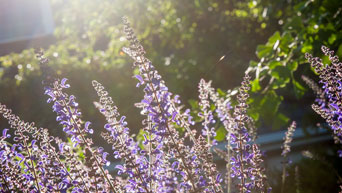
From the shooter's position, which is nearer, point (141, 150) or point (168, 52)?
point (141, 150)

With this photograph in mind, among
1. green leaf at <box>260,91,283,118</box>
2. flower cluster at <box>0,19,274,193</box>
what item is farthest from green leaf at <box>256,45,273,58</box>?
flower cluster at <box>0,19,274,193</box>

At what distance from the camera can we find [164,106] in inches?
61.8

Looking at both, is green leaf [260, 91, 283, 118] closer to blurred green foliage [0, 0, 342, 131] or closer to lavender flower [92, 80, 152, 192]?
lavender flower [92, 80, 152, 192]

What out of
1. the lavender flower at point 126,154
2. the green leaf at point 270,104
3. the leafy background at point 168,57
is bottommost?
the lavender flower at point 126,154

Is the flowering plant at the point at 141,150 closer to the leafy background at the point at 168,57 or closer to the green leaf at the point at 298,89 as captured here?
the green leaf at the point at 298,89

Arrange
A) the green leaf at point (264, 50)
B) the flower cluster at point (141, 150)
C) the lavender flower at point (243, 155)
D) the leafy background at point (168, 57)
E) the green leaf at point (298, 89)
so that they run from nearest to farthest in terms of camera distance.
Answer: the flower cluster at point (141, 150)
the lavender flower at point (243, 155)
the green leaf at point (298, 89)
the green leaf at point (264, 50)
the leafy background at point (168, 57)

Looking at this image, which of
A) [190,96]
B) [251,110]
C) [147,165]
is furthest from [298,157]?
[147,165]

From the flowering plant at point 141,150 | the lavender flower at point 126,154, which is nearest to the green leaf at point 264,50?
the flowering plant at point 141,150

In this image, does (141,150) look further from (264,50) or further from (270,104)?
(264,50)

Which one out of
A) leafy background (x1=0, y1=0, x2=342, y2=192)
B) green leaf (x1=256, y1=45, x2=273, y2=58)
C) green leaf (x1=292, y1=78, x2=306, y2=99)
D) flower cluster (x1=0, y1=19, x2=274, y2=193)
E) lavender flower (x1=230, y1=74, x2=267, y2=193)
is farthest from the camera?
leafy background (x1=0, y1=0, x2=342, y2=192)

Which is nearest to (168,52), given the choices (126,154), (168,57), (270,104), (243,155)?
(168,57)

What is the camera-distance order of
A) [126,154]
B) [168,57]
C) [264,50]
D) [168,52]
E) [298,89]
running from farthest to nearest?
1. [168,52]
2. [168,57]
3. [264,50]
4. [298,89]
5. [126,154]

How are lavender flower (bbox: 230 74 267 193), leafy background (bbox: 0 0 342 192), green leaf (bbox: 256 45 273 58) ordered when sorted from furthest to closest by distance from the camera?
leafy background (bbox: 0 0 342 192)
green leaf (bbox: 256 45 273 58)
lavender flower (bbox: 230 74 267 193)

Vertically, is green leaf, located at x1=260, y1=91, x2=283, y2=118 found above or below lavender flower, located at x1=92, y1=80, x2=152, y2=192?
above
